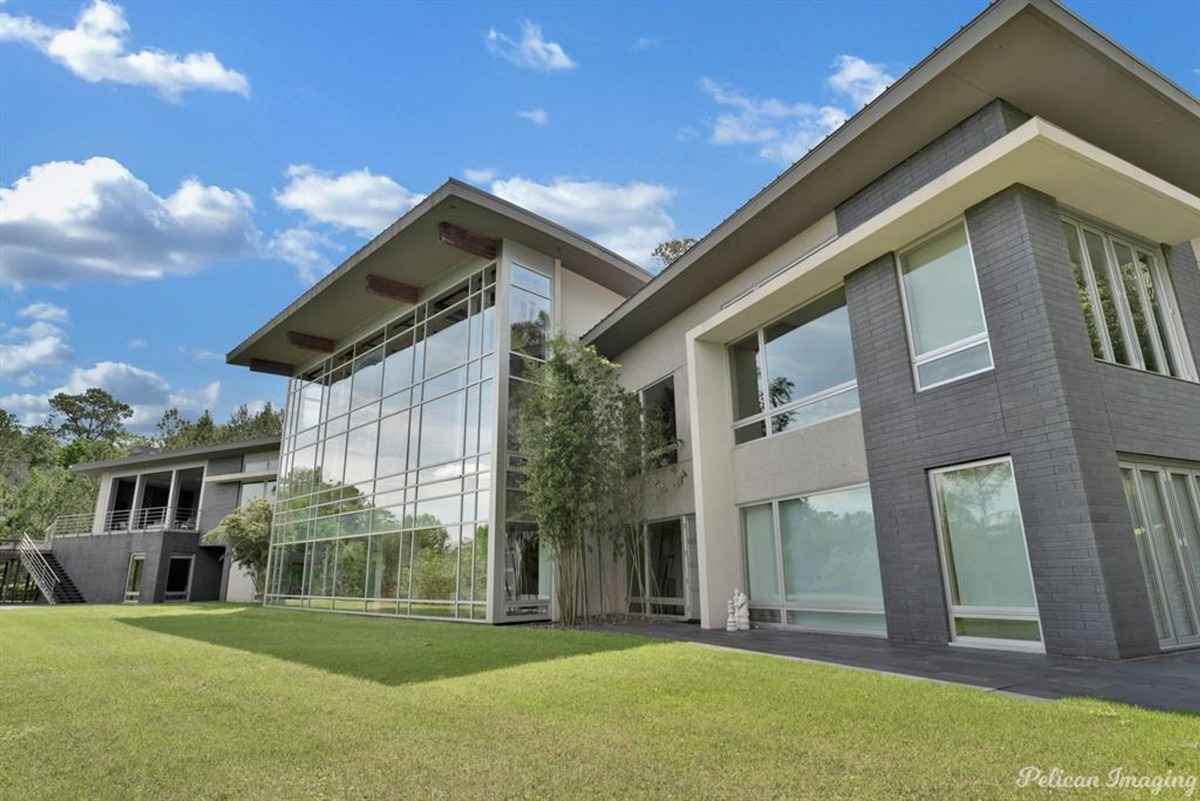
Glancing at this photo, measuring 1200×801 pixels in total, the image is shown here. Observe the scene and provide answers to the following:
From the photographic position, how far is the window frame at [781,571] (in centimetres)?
785

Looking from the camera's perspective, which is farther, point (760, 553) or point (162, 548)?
point (162, 548)

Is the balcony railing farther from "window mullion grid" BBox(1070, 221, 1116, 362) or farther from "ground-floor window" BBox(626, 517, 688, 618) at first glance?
"window mullion grid" BBox(1070, 221, 1116, 362)

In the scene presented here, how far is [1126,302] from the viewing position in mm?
7328

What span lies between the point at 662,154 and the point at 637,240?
9.81m

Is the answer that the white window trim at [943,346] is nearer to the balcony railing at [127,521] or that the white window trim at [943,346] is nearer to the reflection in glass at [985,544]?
the reflection in glass at [985,544]

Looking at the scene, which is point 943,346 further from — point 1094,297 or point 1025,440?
point 1094,297

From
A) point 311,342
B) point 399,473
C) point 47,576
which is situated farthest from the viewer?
point 47,576

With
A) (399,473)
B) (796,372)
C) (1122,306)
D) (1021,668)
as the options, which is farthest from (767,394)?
(399,473)

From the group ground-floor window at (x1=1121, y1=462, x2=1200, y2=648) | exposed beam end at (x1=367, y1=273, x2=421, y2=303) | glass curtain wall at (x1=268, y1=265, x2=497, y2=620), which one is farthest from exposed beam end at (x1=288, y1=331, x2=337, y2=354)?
ground-floor window at (x1=1121, y1=462, x2=1200, y2=648)

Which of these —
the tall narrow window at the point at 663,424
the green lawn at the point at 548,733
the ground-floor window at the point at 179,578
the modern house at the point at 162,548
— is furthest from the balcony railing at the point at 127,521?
the green lawn at the point at 548,733

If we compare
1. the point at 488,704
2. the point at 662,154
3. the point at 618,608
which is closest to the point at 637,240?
the point at 662,154

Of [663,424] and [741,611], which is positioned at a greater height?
[663,424]

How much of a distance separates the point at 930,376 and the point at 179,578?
26.3m

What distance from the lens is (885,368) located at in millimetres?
7727
